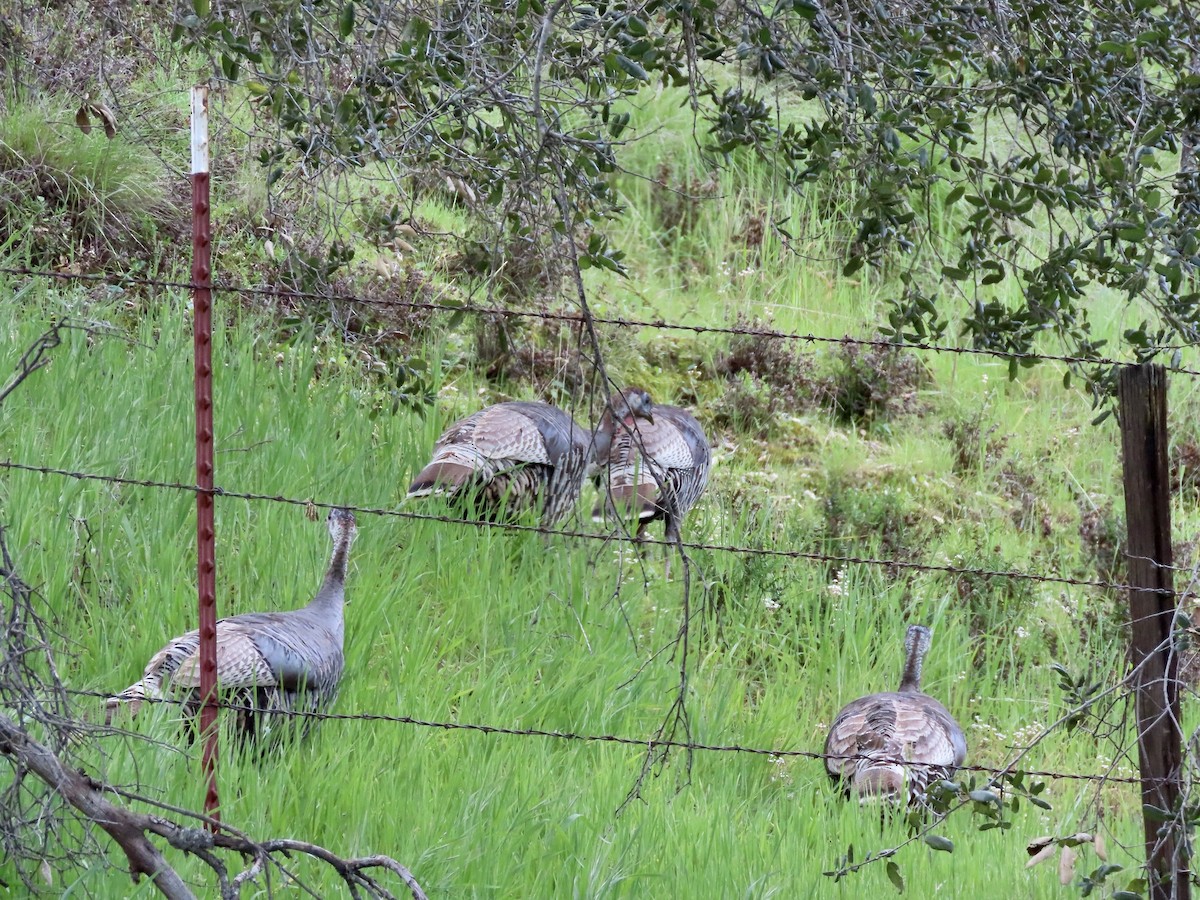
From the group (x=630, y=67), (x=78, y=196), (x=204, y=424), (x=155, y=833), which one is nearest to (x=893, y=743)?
(x=204, y=424)

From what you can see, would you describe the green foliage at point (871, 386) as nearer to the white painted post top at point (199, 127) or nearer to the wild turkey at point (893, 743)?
the wild turkey at point (893, 743)

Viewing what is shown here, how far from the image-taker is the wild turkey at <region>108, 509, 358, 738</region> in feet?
13.3

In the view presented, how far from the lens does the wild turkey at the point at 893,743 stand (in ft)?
15.7

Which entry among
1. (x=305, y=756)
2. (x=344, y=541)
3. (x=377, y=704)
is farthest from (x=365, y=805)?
(x=344, y=541)

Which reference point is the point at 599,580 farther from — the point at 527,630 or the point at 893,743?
the point at 893,743

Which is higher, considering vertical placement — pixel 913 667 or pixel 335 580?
pixel 335 580

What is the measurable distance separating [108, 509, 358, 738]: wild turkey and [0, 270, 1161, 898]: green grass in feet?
0.48

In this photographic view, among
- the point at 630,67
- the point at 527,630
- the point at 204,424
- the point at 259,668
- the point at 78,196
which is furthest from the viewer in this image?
the point at 78,196

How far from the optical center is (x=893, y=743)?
495 cm

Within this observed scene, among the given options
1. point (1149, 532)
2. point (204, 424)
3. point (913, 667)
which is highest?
point (204, 424)

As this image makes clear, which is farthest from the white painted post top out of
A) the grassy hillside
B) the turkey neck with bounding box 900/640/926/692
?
the turkey neck with bounding box 900/640/926/692

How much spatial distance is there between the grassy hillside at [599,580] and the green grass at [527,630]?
0.05 feet

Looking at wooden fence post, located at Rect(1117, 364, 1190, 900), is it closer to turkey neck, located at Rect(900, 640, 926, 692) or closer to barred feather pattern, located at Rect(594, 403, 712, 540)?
turkey neck, located at Rect(900, 640, 926, 692)

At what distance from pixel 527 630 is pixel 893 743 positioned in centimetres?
139
